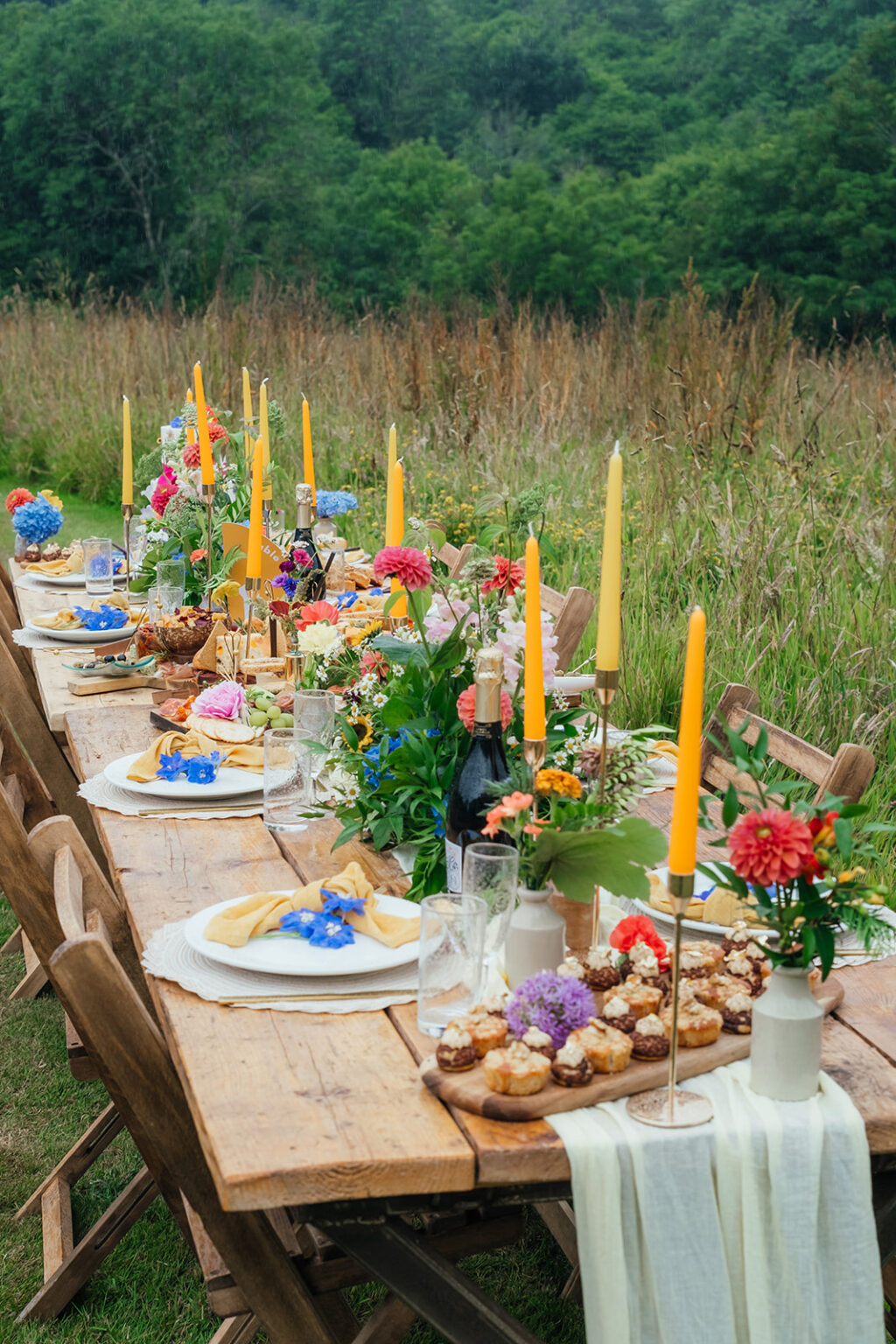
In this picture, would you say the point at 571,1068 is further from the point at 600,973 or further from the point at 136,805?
the point at 136,805

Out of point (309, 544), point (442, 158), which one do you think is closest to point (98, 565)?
point (309, 544)

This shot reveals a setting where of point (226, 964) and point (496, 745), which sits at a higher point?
point (496, 745)

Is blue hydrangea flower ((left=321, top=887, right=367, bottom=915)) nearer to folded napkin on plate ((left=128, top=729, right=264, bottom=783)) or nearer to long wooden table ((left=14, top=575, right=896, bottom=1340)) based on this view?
long wooden table ((left=14, top=575, right=896, bottom=1340))

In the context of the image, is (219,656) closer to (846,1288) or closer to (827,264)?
(846,1288)

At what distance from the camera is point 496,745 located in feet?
5.28

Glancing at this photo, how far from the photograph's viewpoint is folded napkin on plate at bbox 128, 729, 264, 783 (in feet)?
7.09

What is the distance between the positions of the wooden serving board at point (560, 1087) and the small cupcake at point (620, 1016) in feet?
0.11

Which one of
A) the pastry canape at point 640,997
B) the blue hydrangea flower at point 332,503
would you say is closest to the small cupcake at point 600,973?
the pastry canape at point 640,997

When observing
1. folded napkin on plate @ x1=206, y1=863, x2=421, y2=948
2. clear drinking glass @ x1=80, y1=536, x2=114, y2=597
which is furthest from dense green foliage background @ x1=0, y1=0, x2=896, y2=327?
folded napkin on plate @ x1=206, y1=863, x2=421, y2=948

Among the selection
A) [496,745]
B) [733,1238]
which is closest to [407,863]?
[496,745]

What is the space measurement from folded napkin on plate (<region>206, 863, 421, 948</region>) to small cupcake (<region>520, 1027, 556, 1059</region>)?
0.83ft

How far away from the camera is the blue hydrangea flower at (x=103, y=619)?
315 cm

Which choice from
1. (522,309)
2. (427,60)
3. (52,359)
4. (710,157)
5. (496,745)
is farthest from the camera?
(427,60)

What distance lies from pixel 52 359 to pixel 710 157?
14.4 meters
